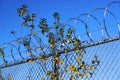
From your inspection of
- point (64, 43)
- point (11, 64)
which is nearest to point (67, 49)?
point (64, 43)

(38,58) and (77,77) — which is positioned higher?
(38,58)

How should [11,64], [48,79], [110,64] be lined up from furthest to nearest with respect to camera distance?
[11,64] → [48,79] → [110,64]

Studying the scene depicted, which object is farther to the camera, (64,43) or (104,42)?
(64,43)

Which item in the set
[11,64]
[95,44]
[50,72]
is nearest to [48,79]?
[50,72]

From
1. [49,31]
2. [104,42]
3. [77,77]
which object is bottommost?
[77,77]

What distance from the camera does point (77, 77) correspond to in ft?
24.3

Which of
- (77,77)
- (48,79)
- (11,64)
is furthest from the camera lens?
(11,64)

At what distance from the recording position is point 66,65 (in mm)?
7680

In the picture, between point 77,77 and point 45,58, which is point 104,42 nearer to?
point 77,77

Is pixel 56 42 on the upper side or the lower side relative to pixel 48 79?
upper

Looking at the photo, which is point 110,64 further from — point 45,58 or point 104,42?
point 45,58

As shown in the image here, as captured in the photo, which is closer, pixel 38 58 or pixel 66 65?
pixel 66 65

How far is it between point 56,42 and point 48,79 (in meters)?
0.80

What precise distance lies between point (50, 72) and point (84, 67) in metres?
0.89
